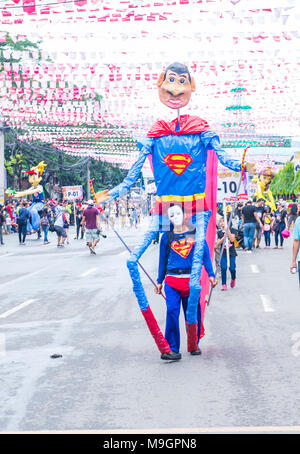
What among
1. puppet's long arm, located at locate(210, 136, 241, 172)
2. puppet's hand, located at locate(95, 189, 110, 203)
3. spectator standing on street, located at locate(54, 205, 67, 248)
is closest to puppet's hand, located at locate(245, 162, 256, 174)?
puppet's long arm, located at locate(210, 136, 241, 172)

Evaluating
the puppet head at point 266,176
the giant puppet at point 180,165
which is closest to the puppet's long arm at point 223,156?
the giant puppet at point 180,165

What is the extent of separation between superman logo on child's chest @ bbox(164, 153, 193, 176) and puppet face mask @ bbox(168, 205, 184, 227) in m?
0.40

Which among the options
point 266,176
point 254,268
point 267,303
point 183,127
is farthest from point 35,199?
point 183,127

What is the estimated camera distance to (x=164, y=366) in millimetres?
7480

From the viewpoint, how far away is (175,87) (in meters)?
8.46

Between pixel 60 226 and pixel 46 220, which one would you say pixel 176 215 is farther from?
pixel 46 220

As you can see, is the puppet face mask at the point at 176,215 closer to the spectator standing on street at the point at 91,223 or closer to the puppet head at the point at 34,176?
the spectator standing on street at the point at 91,223

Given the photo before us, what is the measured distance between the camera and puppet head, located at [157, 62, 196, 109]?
8.47 metres

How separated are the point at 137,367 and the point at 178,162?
91.5 inches

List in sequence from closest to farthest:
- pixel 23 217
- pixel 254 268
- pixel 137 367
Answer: pixel 137 367
pixel 254 268
pixel 23 217

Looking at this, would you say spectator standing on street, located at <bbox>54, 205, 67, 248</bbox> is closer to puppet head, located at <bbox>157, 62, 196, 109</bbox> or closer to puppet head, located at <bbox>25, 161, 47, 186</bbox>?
puppet head, located at <bbox>25, 161, 47, 186</bbox>

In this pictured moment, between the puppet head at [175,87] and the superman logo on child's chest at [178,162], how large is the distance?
66cm

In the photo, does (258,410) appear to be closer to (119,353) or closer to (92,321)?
(119,353)

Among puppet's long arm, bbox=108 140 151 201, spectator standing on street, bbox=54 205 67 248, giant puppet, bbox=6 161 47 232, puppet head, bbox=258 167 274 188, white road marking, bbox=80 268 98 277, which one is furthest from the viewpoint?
giant puppet, bbox=6 161 47 232
